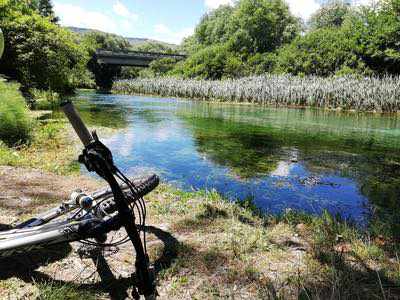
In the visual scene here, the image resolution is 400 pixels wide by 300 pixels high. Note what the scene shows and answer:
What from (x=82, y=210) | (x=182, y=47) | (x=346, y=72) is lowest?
(x=82, y=210)

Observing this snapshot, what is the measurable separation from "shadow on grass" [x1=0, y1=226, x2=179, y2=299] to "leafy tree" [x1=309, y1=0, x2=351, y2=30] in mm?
93907

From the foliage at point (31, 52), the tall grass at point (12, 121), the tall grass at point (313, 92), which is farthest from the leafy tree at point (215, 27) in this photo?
the tall grass at point (12, 121)

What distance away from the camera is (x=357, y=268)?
11.1 feet

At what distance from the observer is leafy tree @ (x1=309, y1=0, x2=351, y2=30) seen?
88000 millimetres

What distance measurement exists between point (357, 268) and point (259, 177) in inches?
191

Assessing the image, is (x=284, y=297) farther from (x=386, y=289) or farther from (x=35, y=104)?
(x=35, y=104)

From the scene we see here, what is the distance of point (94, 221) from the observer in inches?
108

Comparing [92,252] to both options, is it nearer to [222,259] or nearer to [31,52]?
[222,259]

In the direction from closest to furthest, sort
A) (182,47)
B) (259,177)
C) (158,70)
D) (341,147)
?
(259,177) < (341,147) < (158,70) < (182,47)

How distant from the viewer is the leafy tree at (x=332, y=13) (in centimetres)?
8800

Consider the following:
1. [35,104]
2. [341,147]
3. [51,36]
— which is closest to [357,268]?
[341,147]

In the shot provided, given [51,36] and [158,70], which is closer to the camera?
[51,36]

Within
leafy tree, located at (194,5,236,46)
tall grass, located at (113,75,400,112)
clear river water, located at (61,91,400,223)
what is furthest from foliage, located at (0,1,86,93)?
leafy tree, located at (194,5,236,46)

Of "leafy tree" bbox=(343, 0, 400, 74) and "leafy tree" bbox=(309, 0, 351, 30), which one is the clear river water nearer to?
"leafy tree" bbox=(343, 0, 400, 74)
